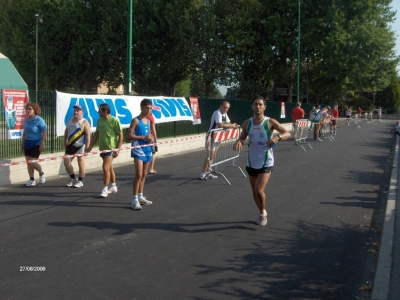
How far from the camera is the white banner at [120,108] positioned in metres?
12.0

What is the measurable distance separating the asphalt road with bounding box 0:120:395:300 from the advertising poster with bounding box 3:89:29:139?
134 cm

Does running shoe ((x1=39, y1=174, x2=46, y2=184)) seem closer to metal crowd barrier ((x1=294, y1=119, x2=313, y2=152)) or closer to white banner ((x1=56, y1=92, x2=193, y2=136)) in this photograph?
white banner ((x1=56, y1=92, x2=193, y2=136))

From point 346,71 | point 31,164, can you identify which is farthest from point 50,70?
point 31,164

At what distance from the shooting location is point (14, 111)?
417 inches

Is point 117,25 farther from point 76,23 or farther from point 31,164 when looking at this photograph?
point 31,164

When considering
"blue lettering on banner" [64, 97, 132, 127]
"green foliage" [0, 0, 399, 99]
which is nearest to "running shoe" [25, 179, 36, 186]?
"blue lettering on banner" [64, 97, 132, 127]

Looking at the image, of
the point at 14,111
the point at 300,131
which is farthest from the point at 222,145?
the point at 300,131

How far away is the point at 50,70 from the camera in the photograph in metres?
50.0

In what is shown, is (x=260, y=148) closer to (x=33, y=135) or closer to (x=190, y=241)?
(x=190, y=241)

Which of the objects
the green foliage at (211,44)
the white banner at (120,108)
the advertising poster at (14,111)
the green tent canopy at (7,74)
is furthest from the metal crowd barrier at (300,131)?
the green foliage at (211,44)

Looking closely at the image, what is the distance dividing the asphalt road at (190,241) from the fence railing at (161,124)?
1313mm

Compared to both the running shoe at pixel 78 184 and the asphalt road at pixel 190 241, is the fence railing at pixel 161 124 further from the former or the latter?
the running shoe at pixel 78 184

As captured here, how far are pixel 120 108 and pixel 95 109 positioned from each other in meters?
1.23

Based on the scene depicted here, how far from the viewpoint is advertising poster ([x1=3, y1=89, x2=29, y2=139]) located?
1041cm
